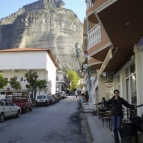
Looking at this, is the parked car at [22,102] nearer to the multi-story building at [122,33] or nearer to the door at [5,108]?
the door at [5,108]

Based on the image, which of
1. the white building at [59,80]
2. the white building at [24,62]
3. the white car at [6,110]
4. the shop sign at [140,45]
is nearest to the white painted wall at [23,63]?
the white building at [24,62]

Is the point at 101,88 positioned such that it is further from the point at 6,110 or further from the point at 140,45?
the point at 140,45

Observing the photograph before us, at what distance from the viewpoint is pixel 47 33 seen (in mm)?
151500

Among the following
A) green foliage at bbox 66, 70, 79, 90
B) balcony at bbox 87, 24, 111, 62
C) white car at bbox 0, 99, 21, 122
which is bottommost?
white car at bbox 0, 99, 21, 122

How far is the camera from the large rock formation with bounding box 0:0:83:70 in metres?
145

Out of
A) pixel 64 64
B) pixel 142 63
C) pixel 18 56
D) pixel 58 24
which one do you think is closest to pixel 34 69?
pixel 18 56

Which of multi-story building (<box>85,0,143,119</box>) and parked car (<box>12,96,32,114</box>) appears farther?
parked car (<box>12,96,32,114</box>)

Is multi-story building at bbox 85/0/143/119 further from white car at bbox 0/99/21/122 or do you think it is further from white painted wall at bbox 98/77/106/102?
white painted wall at bbox 98/77/106/102

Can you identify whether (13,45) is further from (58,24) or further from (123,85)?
(123,85)

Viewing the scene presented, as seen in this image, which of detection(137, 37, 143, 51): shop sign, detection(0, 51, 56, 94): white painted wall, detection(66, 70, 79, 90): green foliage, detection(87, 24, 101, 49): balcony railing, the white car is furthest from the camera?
detection(66, 70, 79, 90): green foliage

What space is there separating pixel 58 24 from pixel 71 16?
47.7ft

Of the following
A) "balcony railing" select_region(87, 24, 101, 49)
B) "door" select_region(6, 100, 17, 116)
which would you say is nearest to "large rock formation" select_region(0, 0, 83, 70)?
"door" select_region(6, 100, 17, 116)

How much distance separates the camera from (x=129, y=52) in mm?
11445

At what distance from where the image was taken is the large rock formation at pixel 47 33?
145 m
